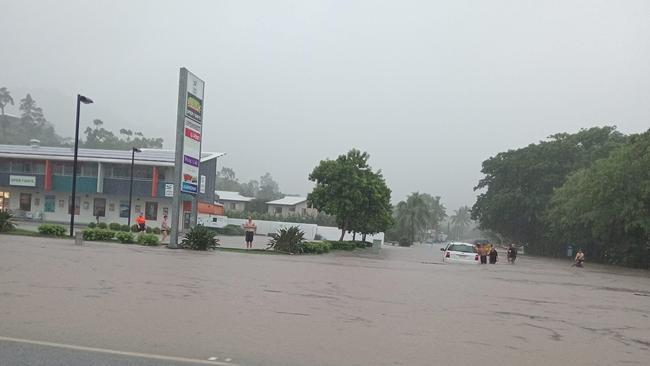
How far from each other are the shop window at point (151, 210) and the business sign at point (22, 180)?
33.7 ft

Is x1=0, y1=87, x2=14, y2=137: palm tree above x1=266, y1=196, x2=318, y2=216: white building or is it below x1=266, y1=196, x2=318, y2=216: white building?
above

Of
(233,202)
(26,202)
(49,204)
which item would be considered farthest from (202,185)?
(233,202)

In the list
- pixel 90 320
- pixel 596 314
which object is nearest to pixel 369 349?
pixel 90 320

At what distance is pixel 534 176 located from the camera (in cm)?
6762

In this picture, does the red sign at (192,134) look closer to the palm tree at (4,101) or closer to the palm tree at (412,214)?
the palm tree at (412,214)

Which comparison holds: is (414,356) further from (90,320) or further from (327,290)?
(327,290)

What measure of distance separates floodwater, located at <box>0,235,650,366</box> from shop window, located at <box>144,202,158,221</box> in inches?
1439

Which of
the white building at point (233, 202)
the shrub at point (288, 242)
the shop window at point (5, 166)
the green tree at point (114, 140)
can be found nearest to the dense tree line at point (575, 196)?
the shrub at point (288, 242)

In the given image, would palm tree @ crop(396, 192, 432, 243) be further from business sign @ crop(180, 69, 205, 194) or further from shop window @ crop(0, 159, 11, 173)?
business sign @ crop(180, 69, 205, 194)

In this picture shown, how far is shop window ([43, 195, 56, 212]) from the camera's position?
53594 mm

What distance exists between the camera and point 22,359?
231 inches

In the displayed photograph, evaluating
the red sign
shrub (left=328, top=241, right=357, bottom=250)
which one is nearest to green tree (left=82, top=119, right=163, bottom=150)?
shrub (left=328, top=241, right=357, bottom=250)

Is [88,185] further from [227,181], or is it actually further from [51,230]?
[227,181]

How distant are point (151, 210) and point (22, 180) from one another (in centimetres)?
1200
